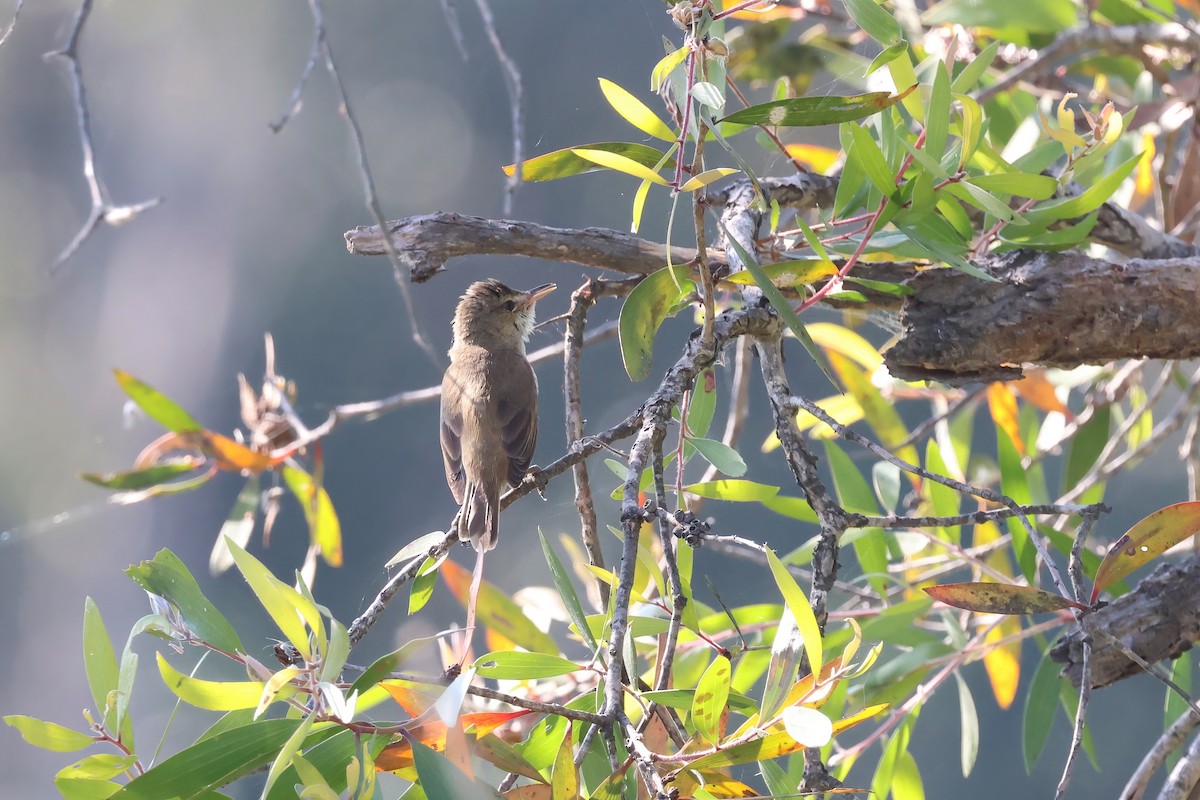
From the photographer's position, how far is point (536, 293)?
3178 mm

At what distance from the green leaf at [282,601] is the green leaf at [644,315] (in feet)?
1.89

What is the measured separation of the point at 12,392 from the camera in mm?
6234

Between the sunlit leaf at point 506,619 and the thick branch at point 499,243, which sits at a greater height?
the thick branch at point 499,243

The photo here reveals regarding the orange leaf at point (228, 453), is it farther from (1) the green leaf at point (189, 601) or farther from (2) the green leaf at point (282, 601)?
(2) the green leaf at point (282, 601)

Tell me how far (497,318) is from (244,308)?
2897 millimetres

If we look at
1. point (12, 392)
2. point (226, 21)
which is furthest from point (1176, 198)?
point (12, 392)

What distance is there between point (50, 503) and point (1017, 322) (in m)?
5.92

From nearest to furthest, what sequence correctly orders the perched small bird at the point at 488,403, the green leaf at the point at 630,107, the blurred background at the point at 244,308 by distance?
the green leaf at the point at 630,107 → the perched small bird at the point at 488,403 → the blurred background at the point at 244,308

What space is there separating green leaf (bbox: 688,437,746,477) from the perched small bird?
0.87 m

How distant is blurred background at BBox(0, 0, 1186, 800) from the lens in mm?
4309

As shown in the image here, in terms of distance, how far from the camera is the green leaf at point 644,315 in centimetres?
148

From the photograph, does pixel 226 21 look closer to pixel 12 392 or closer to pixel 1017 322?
pixel 12 392

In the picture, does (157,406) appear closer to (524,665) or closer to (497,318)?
(497,318)

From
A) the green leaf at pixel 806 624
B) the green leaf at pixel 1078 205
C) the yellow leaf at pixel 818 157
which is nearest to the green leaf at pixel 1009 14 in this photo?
the yellow leaf at pixel 818 157
